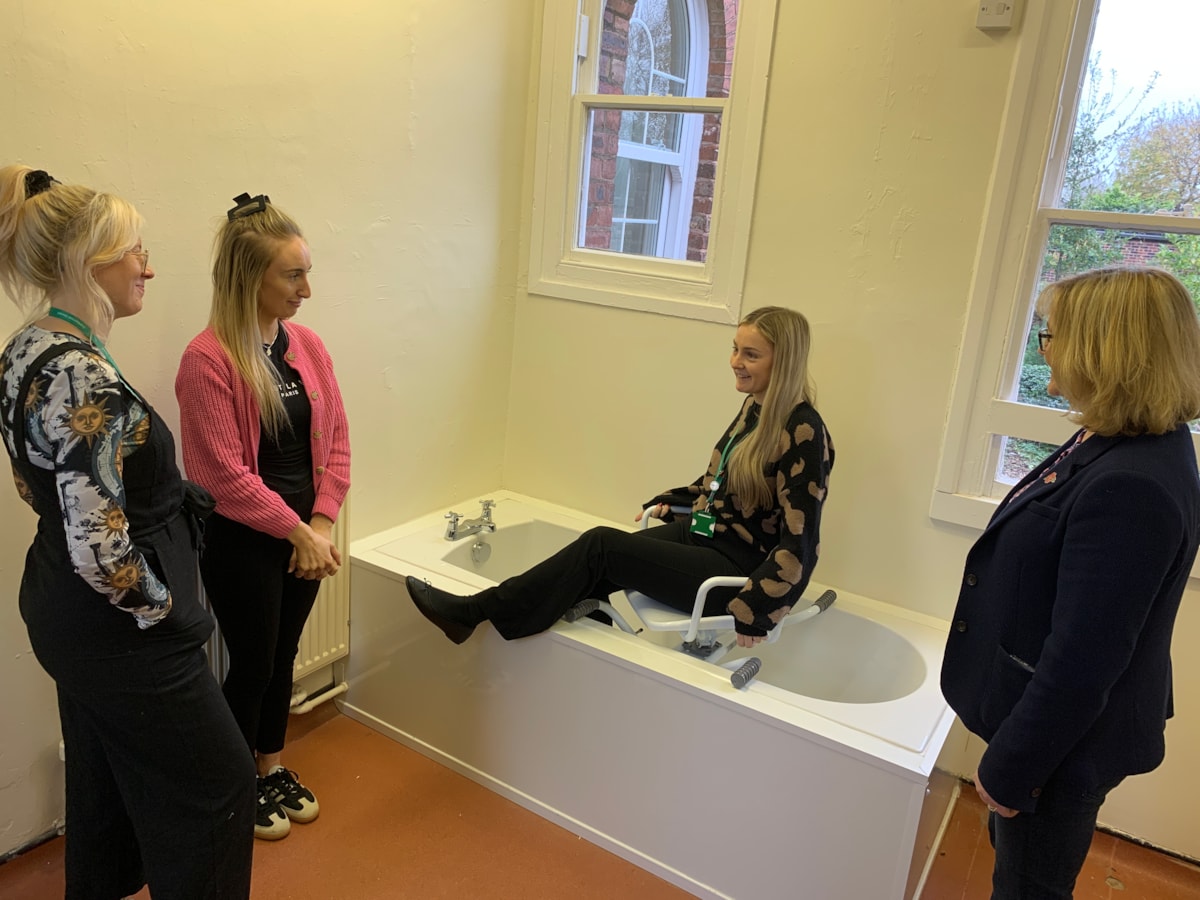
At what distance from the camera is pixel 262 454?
1807mm

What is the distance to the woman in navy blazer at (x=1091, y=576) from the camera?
1.11 metres

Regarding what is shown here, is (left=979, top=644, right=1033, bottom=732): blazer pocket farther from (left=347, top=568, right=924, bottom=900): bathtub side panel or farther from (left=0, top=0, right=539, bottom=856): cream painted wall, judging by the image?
(left=0, top=0, right=539, bottom=856): cream painted wall

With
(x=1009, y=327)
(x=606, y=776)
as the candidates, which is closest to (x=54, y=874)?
(x=606, y=776)

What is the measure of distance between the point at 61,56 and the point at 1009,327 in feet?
7.24

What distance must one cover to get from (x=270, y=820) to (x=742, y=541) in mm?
1318

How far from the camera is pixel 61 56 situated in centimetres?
163

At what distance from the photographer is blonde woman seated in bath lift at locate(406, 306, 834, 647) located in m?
1.95

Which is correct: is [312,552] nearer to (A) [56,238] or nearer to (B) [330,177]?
(A) [56,238]

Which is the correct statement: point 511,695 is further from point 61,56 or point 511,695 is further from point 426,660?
point 61,56

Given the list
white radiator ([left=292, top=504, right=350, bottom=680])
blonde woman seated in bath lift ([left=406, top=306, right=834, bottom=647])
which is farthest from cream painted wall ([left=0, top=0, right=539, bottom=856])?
blonde woman seated in bath lift ([left=406, top=306, right=834, bottom=647])

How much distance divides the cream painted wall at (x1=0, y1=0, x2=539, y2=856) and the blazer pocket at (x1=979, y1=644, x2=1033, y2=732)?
1752mm

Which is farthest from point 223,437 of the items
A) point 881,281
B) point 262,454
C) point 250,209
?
point 881,281

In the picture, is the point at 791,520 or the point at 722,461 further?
the point at 722,461

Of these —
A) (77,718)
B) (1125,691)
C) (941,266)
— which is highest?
(941,266)
